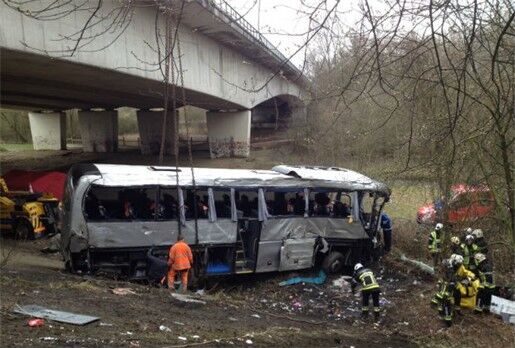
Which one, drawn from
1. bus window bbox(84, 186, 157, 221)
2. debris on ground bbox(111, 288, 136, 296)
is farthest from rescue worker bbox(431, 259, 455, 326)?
bus window bbox(84, 186, 157, 221)

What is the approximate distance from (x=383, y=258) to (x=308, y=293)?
3.44 metres

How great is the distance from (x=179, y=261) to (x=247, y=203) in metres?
2.81

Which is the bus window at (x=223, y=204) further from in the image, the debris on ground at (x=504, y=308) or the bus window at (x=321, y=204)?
the debris on ground at (x=504, y=308)

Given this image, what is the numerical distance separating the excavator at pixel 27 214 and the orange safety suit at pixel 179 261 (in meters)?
7.02

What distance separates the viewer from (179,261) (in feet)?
36.0

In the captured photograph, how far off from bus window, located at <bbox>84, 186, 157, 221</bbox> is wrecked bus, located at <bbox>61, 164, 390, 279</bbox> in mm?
22

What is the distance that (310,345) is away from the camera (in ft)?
25.7

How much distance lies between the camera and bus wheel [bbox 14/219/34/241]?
1617 cm

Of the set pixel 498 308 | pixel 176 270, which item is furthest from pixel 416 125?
pixel 176 270

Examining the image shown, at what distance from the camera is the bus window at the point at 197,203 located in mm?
12117

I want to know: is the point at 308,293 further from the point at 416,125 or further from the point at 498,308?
the point at 416,125

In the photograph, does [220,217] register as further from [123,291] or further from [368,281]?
[368,281]

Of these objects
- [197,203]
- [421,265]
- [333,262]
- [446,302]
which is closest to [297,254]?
[333,262]

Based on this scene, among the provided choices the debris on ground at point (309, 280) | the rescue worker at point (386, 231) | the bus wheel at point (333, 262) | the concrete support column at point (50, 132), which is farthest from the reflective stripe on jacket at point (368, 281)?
the concrete support column at point (50, 132)
